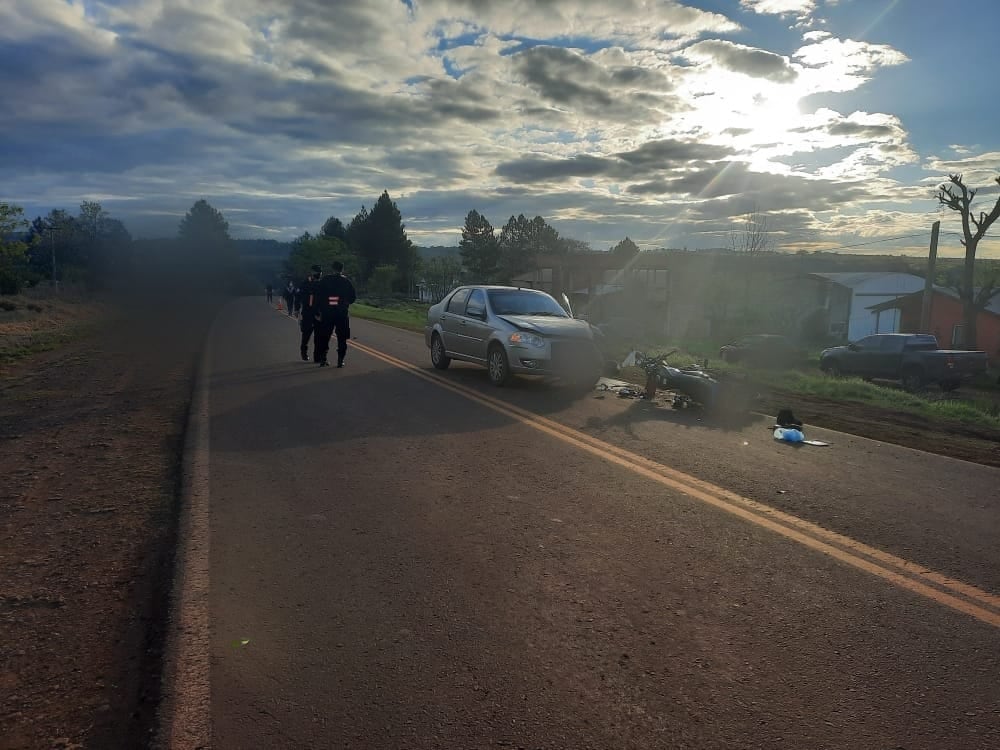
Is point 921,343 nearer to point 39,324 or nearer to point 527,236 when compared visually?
point 39,324

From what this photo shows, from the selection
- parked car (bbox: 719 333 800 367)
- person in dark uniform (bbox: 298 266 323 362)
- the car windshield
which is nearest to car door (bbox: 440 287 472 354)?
the car windshield

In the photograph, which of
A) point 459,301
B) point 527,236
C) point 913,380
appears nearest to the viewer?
point 459,301

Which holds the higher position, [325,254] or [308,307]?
[325,254]

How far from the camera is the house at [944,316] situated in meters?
38.5

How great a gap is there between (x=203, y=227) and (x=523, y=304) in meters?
135

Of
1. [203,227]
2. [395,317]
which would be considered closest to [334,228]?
[203,227]

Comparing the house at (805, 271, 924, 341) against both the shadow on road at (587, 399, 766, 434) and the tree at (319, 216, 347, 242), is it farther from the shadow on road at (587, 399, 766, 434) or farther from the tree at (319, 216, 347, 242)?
the tree at (319, 216, 347, 242)

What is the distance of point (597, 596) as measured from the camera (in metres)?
3.89

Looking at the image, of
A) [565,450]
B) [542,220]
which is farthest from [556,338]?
[542,220]

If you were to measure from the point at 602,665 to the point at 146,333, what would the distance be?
27.4 m

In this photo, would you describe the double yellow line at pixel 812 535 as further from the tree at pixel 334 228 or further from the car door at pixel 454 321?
the tree at pixel 334 228

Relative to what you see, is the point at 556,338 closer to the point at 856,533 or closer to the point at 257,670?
the point at 856,533

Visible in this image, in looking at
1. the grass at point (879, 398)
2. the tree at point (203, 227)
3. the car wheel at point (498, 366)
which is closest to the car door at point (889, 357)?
the grass at point (879, 398)

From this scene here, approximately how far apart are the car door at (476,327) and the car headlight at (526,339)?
75 centimetres
